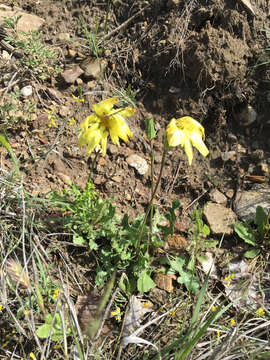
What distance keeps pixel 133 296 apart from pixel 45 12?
2880 mm

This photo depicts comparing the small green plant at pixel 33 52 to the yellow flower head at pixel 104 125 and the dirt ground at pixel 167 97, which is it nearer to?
the dirt ground at pixel 167 97

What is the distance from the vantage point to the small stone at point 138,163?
9.81ft

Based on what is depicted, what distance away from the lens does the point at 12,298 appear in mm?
2182

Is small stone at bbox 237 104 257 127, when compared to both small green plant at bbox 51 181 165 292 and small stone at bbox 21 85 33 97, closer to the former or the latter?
small green plant at bbox 51 181 165 292

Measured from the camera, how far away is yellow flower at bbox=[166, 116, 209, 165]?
6.11 ft

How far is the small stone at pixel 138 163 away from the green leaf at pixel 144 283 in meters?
0.94

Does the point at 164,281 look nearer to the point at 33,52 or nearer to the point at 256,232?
the point at 256,232

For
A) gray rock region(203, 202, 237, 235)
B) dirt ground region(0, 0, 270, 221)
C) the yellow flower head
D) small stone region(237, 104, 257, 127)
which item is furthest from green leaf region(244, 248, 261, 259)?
the yellow flower head

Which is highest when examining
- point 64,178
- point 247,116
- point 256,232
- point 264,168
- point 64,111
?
point 64,111

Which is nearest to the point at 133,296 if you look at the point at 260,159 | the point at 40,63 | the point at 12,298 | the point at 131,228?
the point at 131,228

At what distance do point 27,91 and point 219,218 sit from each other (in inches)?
78.0

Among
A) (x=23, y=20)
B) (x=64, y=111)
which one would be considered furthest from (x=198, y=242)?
(x=23, y=20)

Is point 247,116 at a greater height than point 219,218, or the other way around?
point 247,116

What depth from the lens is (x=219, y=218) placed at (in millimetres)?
2789
